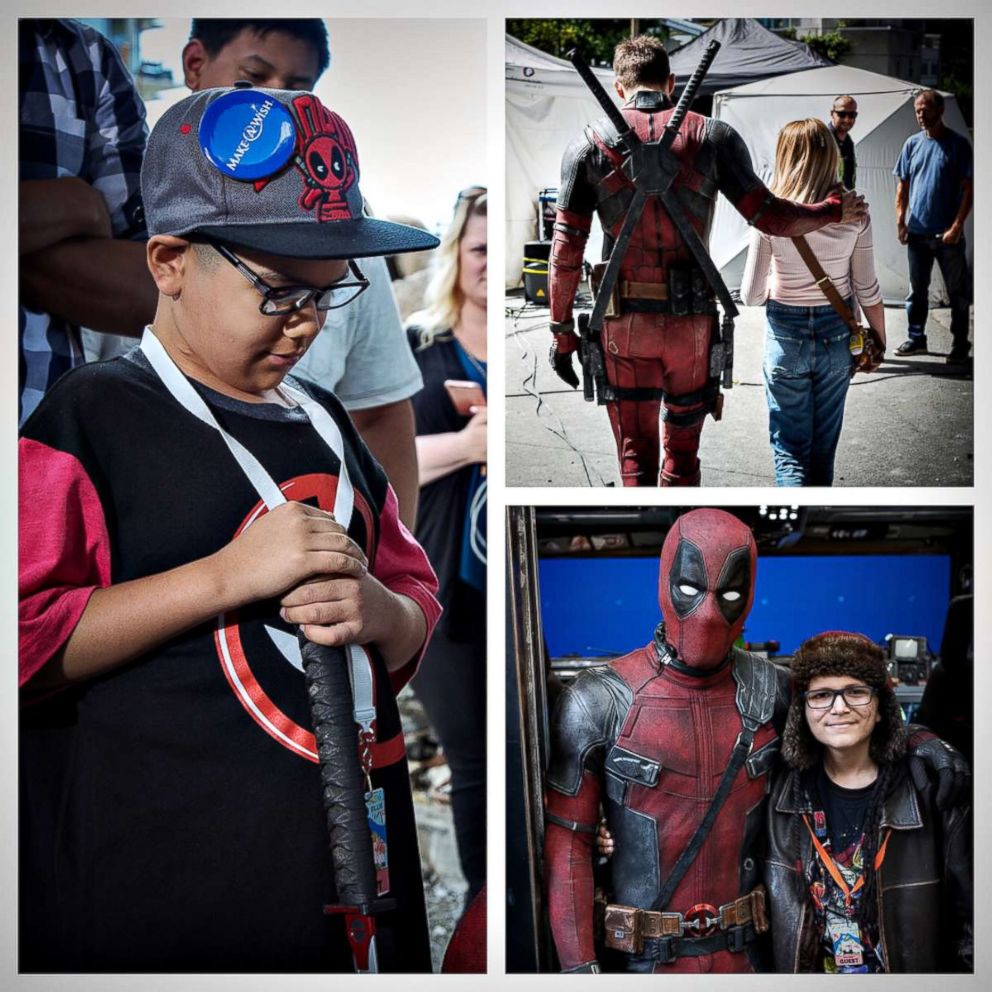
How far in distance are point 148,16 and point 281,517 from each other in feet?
Answer: 3.34

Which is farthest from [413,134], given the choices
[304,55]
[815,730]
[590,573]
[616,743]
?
[815,730]

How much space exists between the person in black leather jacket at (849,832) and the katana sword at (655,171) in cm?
78

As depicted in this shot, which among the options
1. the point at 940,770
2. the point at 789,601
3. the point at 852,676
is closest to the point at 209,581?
the point at 789,601

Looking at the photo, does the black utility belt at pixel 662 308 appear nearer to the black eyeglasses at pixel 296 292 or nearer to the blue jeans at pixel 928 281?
the blue jeans at pixel 928 281

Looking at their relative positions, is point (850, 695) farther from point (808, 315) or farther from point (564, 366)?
point (564, 366)

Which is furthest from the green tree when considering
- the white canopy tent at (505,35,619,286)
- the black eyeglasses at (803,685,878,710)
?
the black eyeglasses at (803,685,878,710)

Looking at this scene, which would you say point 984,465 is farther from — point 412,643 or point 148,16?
point 148,16

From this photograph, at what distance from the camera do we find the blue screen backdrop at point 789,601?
2520 mm

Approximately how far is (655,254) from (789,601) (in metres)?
0.74

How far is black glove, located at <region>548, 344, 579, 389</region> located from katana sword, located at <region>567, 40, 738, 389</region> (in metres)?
0.15

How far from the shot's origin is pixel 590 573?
2.53 meters

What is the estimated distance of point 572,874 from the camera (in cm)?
249

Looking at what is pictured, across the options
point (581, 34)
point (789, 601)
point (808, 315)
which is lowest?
point (789, 601)

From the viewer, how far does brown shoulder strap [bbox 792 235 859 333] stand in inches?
98.2
